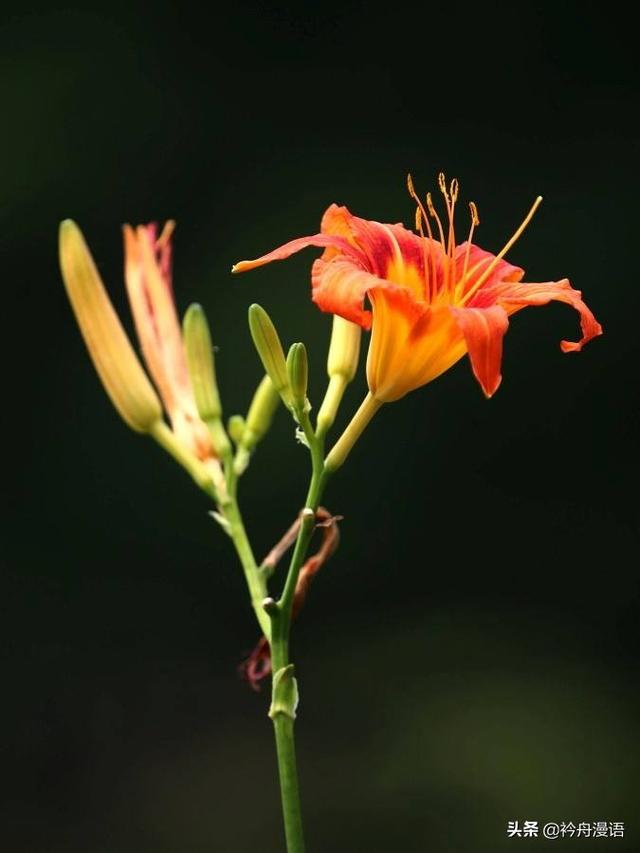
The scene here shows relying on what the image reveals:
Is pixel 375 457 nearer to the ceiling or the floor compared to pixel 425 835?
nearer to the ceiling

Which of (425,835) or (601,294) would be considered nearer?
(425,835)

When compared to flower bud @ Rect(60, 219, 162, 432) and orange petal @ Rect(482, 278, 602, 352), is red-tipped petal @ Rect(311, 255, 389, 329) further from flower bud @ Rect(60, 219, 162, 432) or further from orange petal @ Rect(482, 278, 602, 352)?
flower bud @ Rect(60, 219, 162, 432)

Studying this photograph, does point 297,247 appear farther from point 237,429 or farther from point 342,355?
point 237,429

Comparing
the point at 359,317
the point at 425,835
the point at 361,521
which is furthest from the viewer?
the point at 361,521

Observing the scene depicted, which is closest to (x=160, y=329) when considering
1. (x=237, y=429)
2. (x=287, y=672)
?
(x=237, y=429)

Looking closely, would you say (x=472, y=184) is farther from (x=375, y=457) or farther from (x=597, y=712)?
(x=597, y=712)

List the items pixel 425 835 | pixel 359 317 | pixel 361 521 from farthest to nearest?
pixel 361 521, pixel 425 835, pixel 359 317

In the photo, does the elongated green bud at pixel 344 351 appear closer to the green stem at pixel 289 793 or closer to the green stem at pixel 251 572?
the green stem at pixel 251 572

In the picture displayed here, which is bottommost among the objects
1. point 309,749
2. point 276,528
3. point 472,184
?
point 309,749

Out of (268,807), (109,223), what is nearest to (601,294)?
(109,223)
